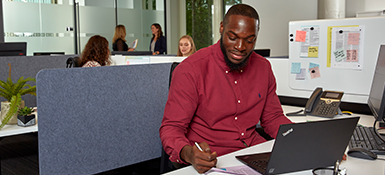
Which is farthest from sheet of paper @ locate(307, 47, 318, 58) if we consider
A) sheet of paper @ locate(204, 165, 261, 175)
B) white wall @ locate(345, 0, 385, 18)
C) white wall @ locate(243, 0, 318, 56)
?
white wall @ locate(243, 0, 318, 56)

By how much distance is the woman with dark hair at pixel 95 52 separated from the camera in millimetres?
3221

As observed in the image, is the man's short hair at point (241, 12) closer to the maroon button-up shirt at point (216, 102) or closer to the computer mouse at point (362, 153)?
the maroon button-up shirt at point (216, 102)

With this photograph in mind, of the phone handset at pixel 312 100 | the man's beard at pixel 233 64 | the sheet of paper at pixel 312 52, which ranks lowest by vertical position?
the phone handset at pixel 312 100

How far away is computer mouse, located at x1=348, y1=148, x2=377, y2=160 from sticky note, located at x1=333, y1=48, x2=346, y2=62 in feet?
3.21

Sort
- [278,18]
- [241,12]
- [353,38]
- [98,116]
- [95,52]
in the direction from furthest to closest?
1. [278,18]
2. [95,52]
3. [353,38]
4. [98,116]
5. [241,12]

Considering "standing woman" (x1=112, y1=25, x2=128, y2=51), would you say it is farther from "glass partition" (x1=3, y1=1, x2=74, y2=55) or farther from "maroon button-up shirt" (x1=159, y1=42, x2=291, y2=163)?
"maroon button-up shirt" (x1=159, y1=42, x2=291, y2=163)

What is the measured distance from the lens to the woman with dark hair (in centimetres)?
322

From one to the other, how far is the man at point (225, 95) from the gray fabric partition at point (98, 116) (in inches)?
25.0

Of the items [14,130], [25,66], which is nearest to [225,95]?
[14,130]

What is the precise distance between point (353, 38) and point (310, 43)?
26cm

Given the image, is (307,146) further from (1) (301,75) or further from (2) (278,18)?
(2) (278,18)

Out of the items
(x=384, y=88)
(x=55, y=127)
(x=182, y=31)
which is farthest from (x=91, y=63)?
(x=182, y=31)

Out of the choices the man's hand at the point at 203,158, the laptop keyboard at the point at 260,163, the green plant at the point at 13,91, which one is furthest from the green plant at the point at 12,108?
the laptop keyboard at the point at 260,163

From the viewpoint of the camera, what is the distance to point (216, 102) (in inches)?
52.6
